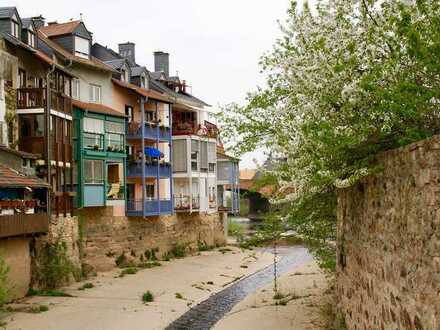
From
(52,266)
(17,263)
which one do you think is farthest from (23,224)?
(52,266)

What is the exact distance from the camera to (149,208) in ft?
116

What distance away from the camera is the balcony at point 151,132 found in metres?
35.3

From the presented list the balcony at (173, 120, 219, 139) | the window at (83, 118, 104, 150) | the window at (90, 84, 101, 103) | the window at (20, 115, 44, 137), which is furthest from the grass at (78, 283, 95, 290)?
the balcony at (173, 120, 219, 139)

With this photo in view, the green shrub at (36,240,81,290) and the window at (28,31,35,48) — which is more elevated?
the window at (28,31,35,48)

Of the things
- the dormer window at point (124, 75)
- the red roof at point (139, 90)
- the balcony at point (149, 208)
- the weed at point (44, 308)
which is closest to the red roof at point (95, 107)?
the red roof at point (139, 90)

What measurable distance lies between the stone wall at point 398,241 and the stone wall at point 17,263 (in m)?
13.7

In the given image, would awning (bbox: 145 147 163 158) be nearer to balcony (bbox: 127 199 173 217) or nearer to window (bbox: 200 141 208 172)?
balcony (bbox: 127 199 173 217)

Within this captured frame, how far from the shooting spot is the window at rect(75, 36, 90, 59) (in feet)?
112

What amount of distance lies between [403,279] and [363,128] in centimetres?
250

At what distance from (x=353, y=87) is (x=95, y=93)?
85.5 feet

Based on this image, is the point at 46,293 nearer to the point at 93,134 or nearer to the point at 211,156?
the point at 93,134

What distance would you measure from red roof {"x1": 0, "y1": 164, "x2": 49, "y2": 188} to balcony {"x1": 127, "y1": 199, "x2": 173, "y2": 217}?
10.5 metres

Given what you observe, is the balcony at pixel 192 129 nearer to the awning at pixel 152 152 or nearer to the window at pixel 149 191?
the window at pixel 149 191

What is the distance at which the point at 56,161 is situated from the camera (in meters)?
26.2
